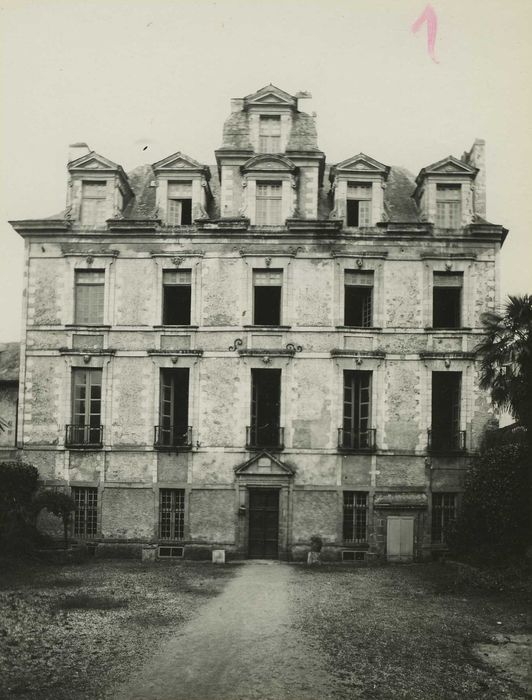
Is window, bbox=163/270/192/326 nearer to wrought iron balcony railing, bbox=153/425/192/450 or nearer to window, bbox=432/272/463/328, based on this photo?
wrought iron balcony railing, bbox=153/425/192/450

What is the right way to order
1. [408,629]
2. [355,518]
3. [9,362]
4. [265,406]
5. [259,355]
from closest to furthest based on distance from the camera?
[408,629] → [355,518] → [259,355] → [265,406] → [9,362]

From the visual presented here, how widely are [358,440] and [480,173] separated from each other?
10.4 meters

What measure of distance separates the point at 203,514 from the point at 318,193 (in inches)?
463

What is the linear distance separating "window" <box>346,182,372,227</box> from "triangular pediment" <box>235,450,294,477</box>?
850cm

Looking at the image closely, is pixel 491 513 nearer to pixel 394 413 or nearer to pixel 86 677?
pixel 394 413

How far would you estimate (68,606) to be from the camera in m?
13.3

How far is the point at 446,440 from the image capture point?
74.7ft

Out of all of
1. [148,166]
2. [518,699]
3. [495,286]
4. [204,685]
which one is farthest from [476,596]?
[148,166]

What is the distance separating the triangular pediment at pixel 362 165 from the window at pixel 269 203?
2.29 metres

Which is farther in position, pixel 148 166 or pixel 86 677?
pixel 148 166

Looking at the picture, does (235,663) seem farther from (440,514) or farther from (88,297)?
(88,297)

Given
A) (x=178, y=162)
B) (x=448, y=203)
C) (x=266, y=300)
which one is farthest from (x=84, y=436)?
(x=448, y=203)

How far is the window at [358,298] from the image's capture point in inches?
902

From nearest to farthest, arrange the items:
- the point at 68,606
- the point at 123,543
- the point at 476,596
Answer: the point at 68,606 < the point at 476,596 < the point at 123,543
